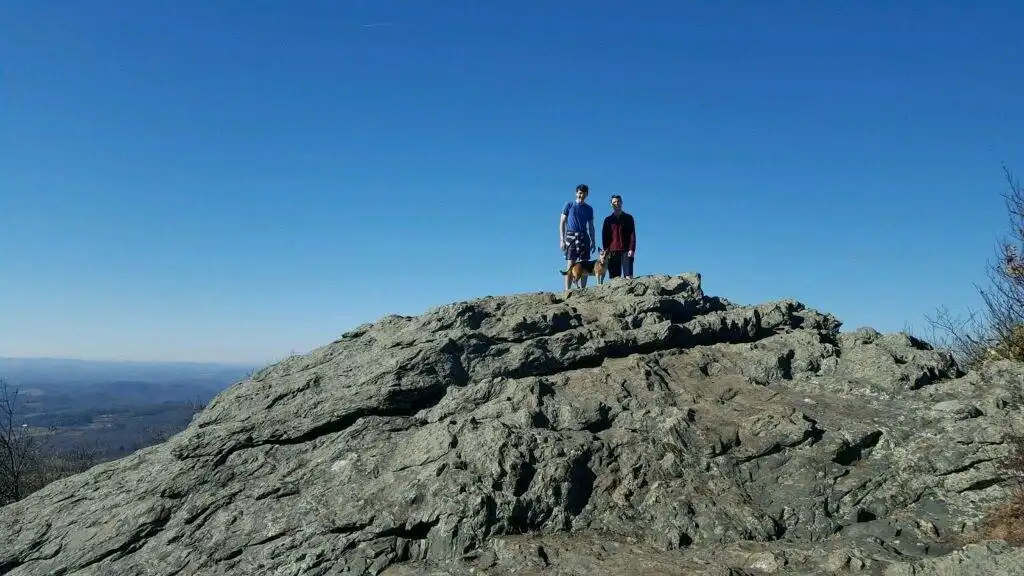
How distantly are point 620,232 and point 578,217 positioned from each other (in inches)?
42.3

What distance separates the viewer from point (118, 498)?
10781 mm

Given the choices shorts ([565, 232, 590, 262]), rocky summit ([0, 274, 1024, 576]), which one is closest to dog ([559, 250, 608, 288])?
shorts ([565, 232, 590, 262])

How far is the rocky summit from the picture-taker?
805cm

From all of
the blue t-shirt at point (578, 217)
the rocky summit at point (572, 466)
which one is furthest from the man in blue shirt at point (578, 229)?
the rocky summit at point (572, 466)

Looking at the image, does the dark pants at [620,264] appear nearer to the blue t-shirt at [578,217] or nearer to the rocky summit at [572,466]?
the blue t-shirt at [578,217]

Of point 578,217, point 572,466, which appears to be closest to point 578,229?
point 578,217

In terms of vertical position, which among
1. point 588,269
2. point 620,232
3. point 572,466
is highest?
point 620,232

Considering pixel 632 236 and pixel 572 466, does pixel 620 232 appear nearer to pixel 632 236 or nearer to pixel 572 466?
pixel 632 236

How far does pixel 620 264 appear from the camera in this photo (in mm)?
16094

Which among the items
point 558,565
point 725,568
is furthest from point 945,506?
point 558,565

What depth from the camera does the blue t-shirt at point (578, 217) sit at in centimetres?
1579

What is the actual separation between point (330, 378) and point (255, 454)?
203 centimetres

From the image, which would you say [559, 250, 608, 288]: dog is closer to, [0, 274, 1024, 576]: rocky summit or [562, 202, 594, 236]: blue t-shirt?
[562, 202, 594, 236]: blue t-shirt

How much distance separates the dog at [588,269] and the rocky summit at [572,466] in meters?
3.42
